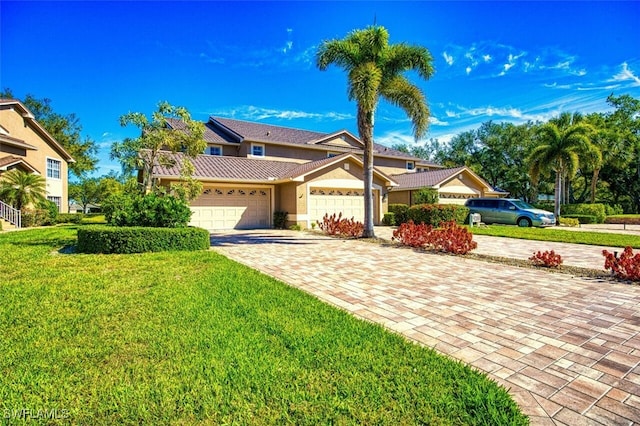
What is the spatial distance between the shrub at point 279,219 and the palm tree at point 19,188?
49.4 feet

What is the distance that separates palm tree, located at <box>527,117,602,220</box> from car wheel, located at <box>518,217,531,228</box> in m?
4.07

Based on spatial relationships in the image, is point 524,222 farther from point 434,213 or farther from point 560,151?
point 560,151

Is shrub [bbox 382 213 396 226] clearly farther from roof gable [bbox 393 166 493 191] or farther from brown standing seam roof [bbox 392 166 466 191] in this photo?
roof gable [bbox 393 166 493 191]

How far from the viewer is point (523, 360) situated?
3256 millimetres

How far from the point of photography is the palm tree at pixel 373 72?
1277 centimetres

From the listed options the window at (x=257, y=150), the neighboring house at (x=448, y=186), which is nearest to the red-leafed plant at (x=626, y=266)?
the neighboring house at (x=448, y=186)

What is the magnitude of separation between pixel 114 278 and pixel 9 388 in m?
4.13

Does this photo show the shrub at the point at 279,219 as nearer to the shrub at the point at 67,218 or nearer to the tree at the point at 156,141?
the tree at the point at 156,141

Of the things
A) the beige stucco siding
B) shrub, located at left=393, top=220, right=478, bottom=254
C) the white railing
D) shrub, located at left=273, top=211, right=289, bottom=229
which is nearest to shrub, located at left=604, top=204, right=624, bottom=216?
shrub, located at left=393, top=220, right=478, bottom=254

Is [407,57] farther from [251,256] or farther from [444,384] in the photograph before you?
[444,384]

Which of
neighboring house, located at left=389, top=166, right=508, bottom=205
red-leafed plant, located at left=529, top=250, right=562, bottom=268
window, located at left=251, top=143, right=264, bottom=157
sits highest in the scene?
window, located at left=251, top=143, right=264, bottom=157

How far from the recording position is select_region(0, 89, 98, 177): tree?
35.7 meters

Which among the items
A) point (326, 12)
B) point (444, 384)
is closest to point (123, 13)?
point (326, 12)

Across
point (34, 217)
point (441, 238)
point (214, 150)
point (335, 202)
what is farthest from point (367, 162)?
point (34, 217)
